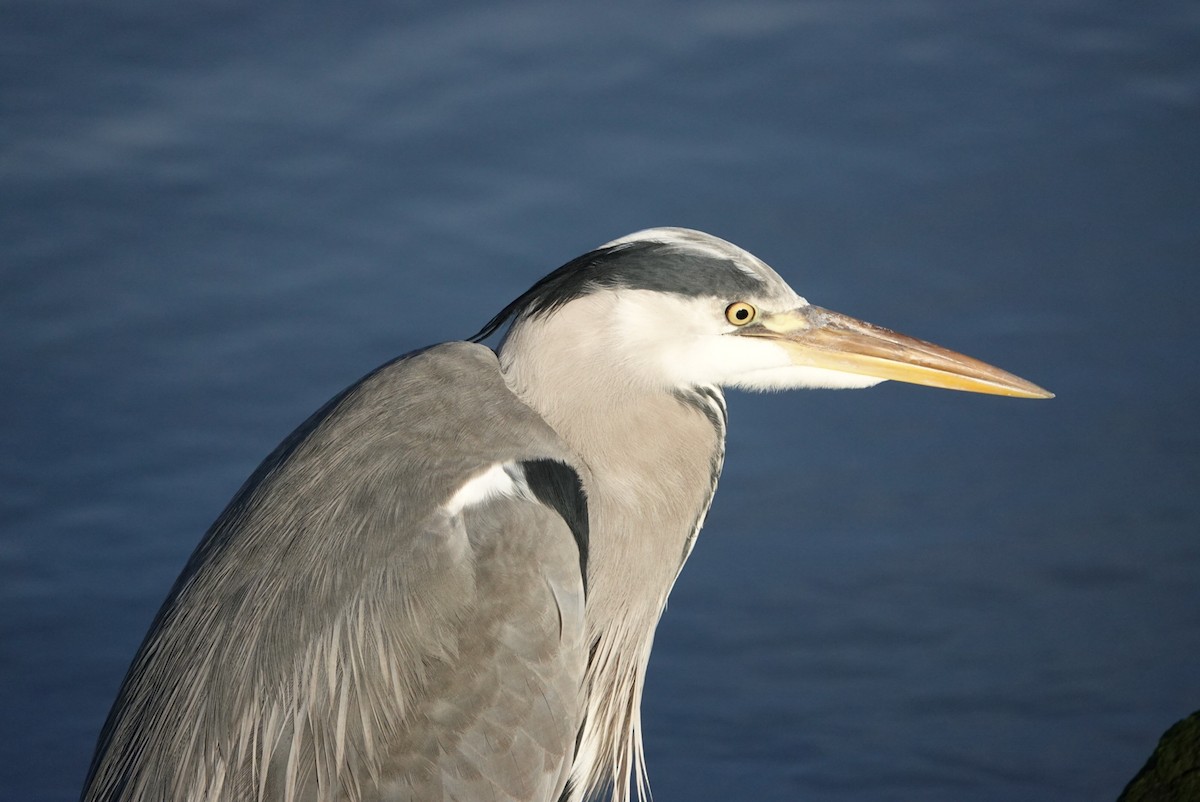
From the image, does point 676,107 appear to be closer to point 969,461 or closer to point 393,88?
point 393,88

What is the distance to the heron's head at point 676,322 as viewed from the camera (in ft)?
10.2

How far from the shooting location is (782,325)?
3.19 metres

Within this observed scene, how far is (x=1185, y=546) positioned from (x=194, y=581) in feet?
10.1

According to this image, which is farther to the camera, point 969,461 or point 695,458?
point 969,461

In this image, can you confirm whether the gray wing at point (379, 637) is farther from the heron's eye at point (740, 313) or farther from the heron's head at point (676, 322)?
the heron's eye at point (740, 313)

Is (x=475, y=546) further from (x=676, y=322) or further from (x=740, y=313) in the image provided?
(x=740, y=313)

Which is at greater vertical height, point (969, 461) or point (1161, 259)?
point (1161, 259)

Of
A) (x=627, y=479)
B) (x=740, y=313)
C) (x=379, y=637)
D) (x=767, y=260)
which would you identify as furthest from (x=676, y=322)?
(x=767, y=260)

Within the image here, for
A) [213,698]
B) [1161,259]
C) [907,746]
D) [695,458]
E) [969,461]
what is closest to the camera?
[213,698]

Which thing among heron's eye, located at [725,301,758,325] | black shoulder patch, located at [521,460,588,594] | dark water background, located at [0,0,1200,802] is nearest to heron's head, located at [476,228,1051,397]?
heron's eye, located at [725,301,758,325]

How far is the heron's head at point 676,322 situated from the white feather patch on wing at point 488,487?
0.25 meters

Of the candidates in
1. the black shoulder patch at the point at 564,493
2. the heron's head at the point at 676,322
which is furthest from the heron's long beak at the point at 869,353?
the black shoulder patch at the point at 564,493

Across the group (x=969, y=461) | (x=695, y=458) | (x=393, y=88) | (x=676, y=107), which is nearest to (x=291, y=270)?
(x=393, y=88)

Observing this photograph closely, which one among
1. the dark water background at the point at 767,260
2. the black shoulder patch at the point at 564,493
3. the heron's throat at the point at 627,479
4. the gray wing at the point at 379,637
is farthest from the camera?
the dark water background at the point at 767,260
